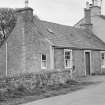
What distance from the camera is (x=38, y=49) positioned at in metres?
23.3

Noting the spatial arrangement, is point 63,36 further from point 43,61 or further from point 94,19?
point 94,19

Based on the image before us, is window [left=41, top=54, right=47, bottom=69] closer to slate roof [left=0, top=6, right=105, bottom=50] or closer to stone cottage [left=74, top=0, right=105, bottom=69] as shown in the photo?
slate roof [left=0, top=6, right=105, bottom=50]

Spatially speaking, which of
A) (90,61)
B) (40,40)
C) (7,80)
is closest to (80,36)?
(90,61)

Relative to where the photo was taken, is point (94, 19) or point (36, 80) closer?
point (36, 80)

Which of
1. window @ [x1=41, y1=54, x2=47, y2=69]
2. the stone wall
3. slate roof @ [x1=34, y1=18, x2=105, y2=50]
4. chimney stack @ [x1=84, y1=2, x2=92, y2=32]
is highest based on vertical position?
chimney stack @ [x1=84, y1=2, x2=92, y2=32]

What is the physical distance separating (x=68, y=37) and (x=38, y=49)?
17.1 ft

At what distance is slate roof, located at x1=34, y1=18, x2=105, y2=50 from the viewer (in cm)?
2455

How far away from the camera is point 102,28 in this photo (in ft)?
109

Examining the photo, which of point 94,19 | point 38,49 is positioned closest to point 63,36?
point 38,49

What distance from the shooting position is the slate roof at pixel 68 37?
24.5 m

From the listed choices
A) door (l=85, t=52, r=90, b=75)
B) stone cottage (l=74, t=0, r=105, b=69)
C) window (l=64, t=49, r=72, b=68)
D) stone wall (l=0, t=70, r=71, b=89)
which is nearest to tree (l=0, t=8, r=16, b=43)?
stone cottage (l=74, t=0, r=105, b=69)

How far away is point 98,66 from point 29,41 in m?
10.2

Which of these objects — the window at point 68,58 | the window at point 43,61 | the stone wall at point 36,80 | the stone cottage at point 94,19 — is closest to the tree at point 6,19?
the stone cottage at point 94,19

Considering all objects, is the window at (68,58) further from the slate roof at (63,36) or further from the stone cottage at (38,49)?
the slate roof at (63,36)
